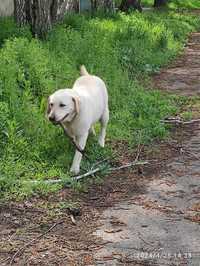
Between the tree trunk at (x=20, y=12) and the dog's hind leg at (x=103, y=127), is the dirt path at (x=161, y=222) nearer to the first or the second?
the dog's hind leg at (x=103, y=127)

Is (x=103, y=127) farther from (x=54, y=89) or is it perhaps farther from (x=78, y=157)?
(x=54, y=89)

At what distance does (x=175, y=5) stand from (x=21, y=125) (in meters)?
23.7

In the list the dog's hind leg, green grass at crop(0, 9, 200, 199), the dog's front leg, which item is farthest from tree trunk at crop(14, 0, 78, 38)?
the dog's front leg

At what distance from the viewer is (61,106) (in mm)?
6168

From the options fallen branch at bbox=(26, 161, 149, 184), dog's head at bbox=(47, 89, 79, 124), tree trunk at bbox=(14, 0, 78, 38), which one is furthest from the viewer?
tree trunk at bbox=(14, 0, 78, 38)

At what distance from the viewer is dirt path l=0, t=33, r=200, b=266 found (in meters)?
4.67

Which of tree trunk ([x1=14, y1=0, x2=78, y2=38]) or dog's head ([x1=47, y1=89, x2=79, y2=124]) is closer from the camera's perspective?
dog's head ([x1=47, y1=89, x2=79, y2=124])

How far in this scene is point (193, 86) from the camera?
466 inches

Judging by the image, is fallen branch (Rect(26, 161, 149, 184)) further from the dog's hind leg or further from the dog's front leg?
the dog's hind leg

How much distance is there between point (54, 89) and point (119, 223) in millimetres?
3230

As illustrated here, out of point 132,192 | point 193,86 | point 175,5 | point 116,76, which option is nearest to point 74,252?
point 132,192

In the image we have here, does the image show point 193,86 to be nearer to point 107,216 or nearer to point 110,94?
point 110,94

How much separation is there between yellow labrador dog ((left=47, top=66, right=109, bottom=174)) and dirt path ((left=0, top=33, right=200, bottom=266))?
513 millimetres

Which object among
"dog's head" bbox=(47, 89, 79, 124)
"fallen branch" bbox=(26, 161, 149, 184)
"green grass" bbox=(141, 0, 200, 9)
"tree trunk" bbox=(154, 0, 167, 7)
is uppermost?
"dog's head" bbox=(47, 89, 79, 124)
